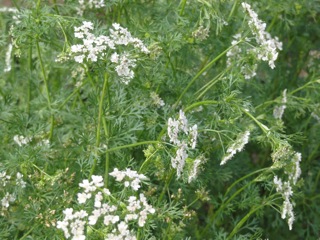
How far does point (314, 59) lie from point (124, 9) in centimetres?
Result: 156

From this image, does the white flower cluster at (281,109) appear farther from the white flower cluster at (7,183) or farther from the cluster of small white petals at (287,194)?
the white flower cluster at (7,183)

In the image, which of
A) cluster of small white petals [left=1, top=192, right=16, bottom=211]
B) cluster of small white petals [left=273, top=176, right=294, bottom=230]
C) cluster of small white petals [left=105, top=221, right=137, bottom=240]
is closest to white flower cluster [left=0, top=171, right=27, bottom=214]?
cluster of small white petals [left=1, top=192, right=16, bottom=211]

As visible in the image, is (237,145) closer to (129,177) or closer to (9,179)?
(129,177)

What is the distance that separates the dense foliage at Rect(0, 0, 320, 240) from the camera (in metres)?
3.25

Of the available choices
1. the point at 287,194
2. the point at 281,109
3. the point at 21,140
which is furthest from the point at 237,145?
the point at 21,140

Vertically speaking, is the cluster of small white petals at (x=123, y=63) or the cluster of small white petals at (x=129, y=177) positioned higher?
the cluster of small white petals at (x=123, y=63)

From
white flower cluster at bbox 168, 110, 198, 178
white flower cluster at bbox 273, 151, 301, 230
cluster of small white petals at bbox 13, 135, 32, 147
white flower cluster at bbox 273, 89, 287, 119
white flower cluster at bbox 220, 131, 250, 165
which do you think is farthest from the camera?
white flower cluster at bbox 273, 89, 287, 119

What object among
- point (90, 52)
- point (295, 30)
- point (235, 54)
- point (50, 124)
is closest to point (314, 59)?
point (295, 30)

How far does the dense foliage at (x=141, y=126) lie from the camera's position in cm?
325

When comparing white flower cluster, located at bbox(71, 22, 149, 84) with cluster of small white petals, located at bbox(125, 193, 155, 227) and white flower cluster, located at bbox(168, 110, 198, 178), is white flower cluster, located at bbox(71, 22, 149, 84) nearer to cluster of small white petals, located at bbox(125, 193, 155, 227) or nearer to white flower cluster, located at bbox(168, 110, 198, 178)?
white flower cluster, located at bbox(168, 110, 198, 178)

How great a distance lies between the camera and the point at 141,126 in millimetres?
3740

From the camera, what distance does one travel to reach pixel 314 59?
16.3 ft

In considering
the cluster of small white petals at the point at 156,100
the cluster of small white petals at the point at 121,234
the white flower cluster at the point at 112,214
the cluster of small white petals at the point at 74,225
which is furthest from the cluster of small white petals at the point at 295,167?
the cluster of small white petals at the point at 74,225

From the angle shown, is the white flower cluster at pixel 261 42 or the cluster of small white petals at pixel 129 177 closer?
the cluster of small white petals at pixel 129 177
